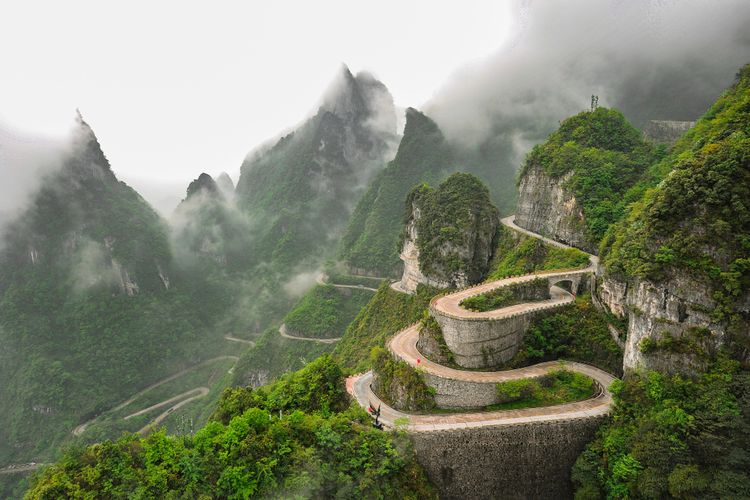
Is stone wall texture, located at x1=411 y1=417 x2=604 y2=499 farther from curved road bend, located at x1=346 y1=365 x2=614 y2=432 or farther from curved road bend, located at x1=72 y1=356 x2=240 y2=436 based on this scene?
curved road bend, located at x1=72 y1=356 x2=240 y2=436

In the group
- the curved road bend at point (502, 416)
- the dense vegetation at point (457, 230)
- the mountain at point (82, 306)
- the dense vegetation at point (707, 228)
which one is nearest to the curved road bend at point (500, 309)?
the curved road bend at point (502, 416)

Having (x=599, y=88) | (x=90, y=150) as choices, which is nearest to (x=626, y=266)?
(x=599, y=88)

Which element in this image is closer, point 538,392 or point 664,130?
point 538,392

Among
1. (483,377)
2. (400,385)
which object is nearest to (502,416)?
(483,377)

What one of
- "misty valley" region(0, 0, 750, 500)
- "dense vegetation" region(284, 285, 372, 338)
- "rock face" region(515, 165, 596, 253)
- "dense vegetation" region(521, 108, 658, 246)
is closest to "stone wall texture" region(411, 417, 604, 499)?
"misty valley" region(0, 0, 750, 500)

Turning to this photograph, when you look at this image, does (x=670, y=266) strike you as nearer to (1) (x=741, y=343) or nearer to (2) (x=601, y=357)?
(1) (x=741, y=343)

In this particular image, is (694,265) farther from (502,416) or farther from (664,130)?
(664,130)
